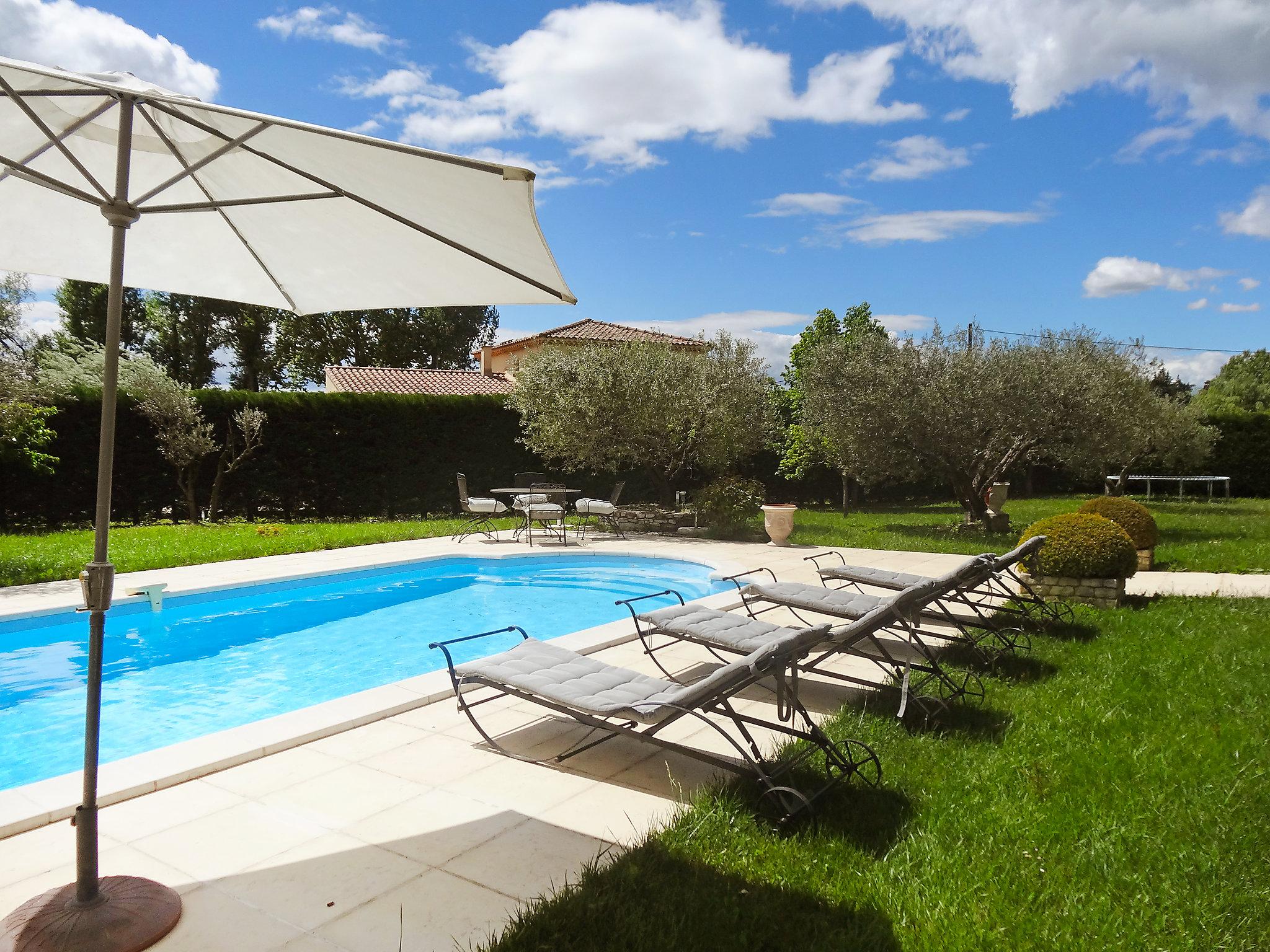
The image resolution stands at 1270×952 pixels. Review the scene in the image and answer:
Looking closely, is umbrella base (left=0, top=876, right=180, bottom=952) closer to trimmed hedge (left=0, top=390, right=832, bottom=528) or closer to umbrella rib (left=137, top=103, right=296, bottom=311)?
umbrella rib (left=137, top=103, right=296, bottom=311)

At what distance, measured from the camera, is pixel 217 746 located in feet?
13.0

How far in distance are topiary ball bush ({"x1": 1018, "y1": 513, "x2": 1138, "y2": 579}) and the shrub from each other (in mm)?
6548

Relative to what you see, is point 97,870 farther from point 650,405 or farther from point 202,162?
point 650,405

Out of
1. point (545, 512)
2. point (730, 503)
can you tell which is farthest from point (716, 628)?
point (730, 503)

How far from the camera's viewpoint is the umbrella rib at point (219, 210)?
282cm

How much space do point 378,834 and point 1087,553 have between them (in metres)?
7.06

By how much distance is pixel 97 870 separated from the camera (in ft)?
8.22

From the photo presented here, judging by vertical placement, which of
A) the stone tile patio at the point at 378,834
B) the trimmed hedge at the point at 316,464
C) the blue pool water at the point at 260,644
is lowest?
the blue pool water at the point at 260,644

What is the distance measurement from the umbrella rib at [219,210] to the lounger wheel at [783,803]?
3.16 m

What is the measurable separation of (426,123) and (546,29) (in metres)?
6.21

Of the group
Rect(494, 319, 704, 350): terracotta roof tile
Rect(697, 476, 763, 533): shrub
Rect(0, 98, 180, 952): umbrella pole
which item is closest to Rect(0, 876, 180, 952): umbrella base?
Rect(0, 98, 180, 952): umbrella pole

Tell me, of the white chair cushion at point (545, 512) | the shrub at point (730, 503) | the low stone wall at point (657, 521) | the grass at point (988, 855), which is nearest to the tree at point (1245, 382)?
the shrub at point (730, 503)

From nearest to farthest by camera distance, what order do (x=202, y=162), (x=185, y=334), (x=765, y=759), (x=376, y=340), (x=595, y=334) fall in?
1. (x=202, y=162)
2. (x=765, y=759)
3. (x=595, y=334)
4. (x=185, y=334)
5. (x=376, y=340)

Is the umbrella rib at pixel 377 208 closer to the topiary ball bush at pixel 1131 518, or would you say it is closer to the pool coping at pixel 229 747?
the pool coping at pixel 229 747
